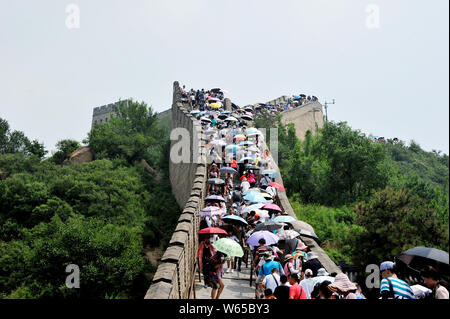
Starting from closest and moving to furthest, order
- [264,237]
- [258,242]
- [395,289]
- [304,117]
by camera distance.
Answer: [395,289] → [258,242] → [264,237] → [304,117]

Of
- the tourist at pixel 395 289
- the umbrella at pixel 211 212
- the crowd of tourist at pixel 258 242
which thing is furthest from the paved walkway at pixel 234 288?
the tourist at pixel 395 289

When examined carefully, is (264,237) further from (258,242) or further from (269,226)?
(269,226)

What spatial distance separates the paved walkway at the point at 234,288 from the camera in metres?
7.81

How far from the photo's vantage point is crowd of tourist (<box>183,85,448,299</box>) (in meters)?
5.44

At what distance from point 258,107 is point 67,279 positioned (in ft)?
92.9

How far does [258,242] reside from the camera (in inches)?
296

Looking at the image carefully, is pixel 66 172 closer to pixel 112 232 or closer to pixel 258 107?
pixel 112 232

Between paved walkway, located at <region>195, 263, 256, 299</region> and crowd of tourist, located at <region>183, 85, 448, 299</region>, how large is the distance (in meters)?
0.20

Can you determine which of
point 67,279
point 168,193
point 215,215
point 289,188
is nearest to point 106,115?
point 168,193

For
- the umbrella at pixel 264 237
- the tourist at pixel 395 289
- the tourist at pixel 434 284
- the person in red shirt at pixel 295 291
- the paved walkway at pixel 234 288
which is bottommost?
the paved walkway at pixel 234 288

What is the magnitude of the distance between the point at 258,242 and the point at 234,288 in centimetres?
139

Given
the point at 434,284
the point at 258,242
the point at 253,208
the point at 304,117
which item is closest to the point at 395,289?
the point at 434,284

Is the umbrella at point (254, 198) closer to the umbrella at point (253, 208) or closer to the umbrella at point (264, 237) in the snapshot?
the umbrella at point (253, 208)

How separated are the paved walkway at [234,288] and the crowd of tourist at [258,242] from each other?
20cm
